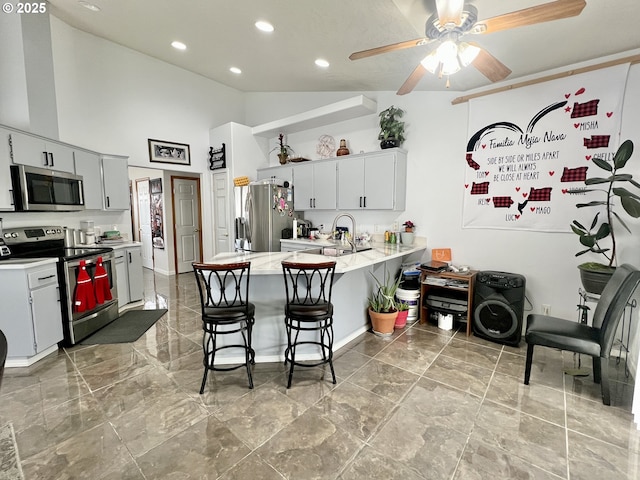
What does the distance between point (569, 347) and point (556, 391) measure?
1.29ft

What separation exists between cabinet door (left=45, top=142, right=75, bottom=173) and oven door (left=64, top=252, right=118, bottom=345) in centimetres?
120

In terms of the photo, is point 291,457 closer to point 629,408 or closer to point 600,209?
point 629,408

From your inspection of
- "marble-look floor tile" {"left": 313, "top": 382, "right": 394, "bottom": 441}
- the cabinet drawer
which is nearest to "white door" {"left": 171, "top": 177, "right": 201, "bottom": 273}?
the cabinet drawer

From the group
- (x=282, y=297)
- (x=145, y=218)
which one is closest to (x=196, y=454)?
(x=282, y=297)

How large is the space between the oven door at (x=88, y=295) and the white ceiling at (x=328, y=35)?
2.95m

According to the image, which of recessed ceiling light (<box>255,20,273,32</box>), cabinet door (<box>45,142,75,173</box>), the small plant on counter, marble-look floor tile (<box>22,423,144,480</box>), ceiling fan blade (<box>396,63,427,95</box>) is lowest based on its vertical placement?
marble-look floor tile (<box>22,423,144,480</box>)

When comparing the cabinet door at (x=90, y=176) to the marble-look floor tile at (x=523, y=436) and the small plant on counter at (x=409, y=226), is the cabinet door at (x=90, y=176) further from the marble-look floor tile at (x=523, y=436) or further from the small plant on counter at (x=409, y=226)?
the marble-look floor tile at (x=523, y=436)

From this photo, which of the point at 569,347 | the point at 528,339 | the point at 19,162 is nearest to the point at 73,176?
the point at 19,162

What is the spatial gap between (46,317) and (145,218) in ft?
14.3

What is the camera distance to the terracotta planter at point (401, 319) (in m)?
3.55

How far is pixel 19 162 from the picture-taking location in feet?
10.4

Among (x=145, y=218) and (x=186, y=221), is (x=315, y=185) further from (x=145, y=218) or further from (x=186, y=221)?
(x=145, y=218)

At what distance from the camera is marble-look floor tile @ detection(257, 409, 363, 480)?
167 centimetres

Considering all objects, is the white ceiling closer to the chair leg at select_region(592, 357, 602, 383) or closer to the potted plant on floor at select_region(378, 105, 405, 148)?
the potted plant on floor at select_region(378, 105, 405, 148)
